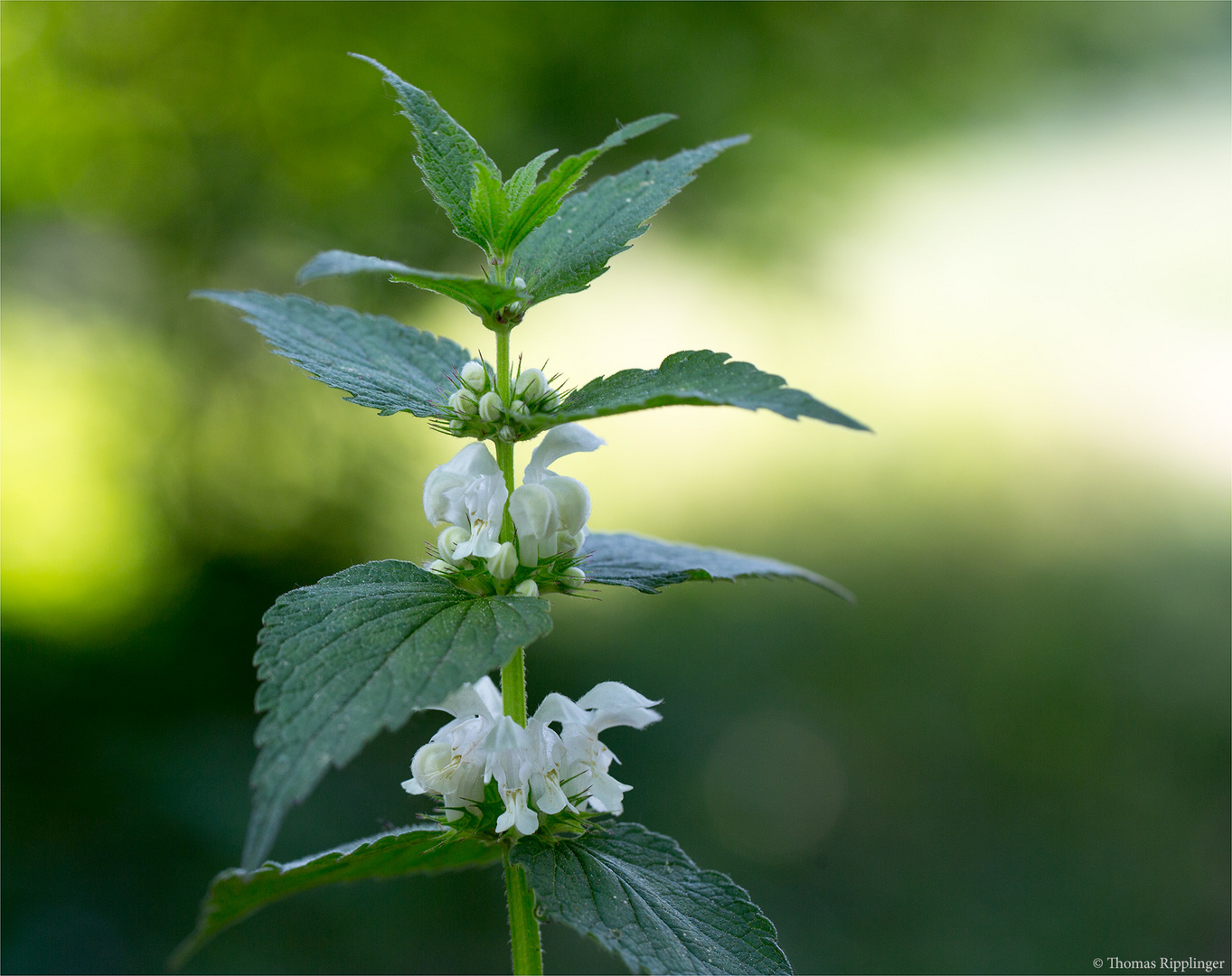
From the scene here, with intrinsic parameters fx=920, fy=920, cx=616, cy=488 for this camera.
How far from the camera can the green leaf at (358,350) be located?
81 centimetres

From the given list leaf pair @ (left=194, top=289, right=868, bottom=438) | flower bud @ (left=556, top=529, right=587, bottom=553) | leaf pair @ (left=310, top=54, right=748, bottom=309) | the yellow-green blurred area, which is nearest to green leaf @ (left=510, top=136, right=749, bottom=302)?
leaf pair @ (left=310, top=54, right=748, bottom=309)

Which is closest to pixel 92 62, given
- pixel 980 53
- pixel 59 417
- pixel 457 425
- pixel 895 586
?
pixel 59 417

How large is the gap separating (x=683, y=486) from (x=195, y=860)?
101 inches

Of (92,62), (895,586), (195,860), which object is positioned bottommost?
(195,860)

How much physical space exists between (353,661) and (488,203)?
0.40m

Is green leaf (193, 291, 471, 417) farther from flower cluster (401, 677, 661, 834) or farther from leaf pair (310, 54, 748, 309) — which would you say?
flower cluster (401, 677, 661, 834)

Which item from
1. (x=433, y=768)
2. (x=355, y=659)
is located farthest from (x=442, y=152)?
(x=433, y=768)

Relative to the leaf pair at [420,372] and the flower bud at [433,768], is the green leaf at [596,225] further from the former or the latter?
the flower bud at [433,768]

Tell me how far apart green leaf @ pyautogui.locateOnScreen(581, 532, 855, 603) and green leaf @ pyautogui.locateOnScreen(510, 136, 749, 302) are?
0.84ft

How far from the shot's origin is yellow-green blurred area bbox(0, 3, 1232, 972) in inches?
120

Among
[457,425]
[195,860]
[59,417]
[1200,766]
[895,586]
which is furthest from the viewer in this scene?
[895,586]

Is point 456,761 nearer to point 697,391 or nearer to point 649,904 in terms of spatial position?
point 649,904

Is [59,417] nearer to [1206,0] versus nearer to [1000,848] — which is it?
[1000,848]

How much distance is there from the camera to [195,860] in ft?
9.39
